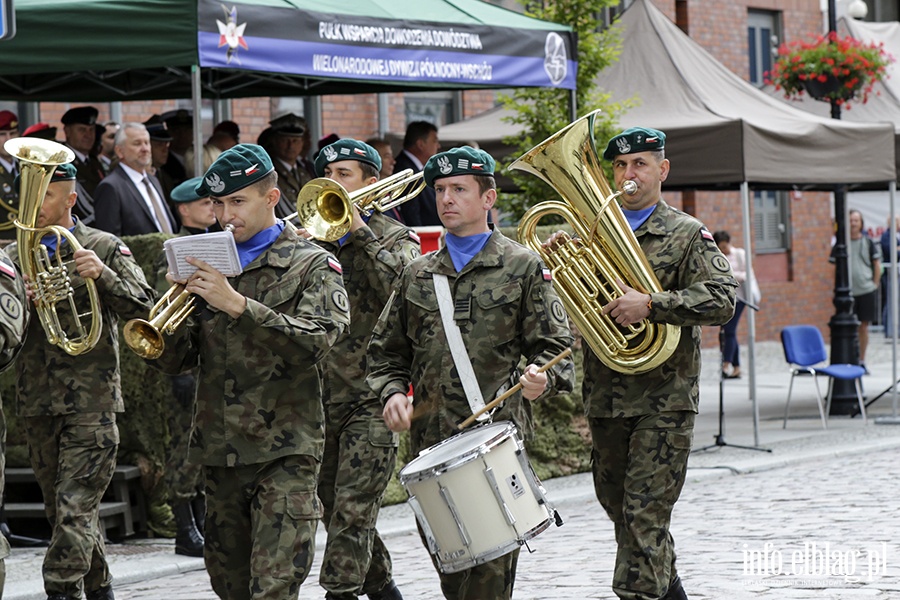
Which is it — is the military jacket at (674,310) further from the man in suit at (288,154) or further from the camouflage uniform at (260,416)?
the man in suit at (288,154)

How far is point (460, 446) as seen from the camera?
5.51 m

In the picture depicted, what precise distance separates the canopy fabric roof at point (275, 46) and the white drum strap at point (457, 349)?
412cm

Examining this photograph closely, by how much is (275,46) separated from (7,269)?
5.10 metres

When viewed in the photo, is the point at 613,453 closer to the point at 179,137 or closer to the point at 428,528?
the point at 428,528

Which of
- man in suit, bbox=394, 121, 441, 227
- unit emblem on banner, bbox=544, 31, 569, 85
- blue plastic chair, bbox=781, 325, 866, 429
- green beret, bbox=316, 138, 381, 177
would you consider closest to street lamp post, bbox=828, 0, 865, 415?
blue plastic chair, bbox=781, 325, 866, 429

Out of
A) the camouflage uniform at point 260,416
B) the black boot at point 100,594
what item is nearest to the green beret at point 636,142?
the camouflage uniform at point 260,416

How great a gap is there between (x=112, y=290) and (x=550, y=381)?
2.73 metres

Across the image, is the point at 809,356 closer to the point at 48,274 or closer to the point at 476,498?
the point at 48,274

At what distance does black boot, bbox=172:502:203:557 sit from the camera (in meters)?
9.45

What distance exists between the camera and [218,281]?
541 cm

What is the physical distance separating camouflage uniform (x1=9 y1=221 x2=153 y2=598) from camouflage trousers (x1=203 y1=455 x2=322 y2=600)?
182 cm

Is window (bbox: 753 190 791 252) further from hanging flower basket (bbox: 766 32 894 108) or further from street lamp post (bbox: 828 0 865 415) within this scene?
street lamp post (bbox: 828 0 865 415)

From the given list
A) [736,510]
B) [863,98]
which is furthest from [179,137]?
[863,98]

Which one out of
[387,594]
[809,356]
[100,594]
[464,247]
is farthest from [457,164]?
[809,356]
